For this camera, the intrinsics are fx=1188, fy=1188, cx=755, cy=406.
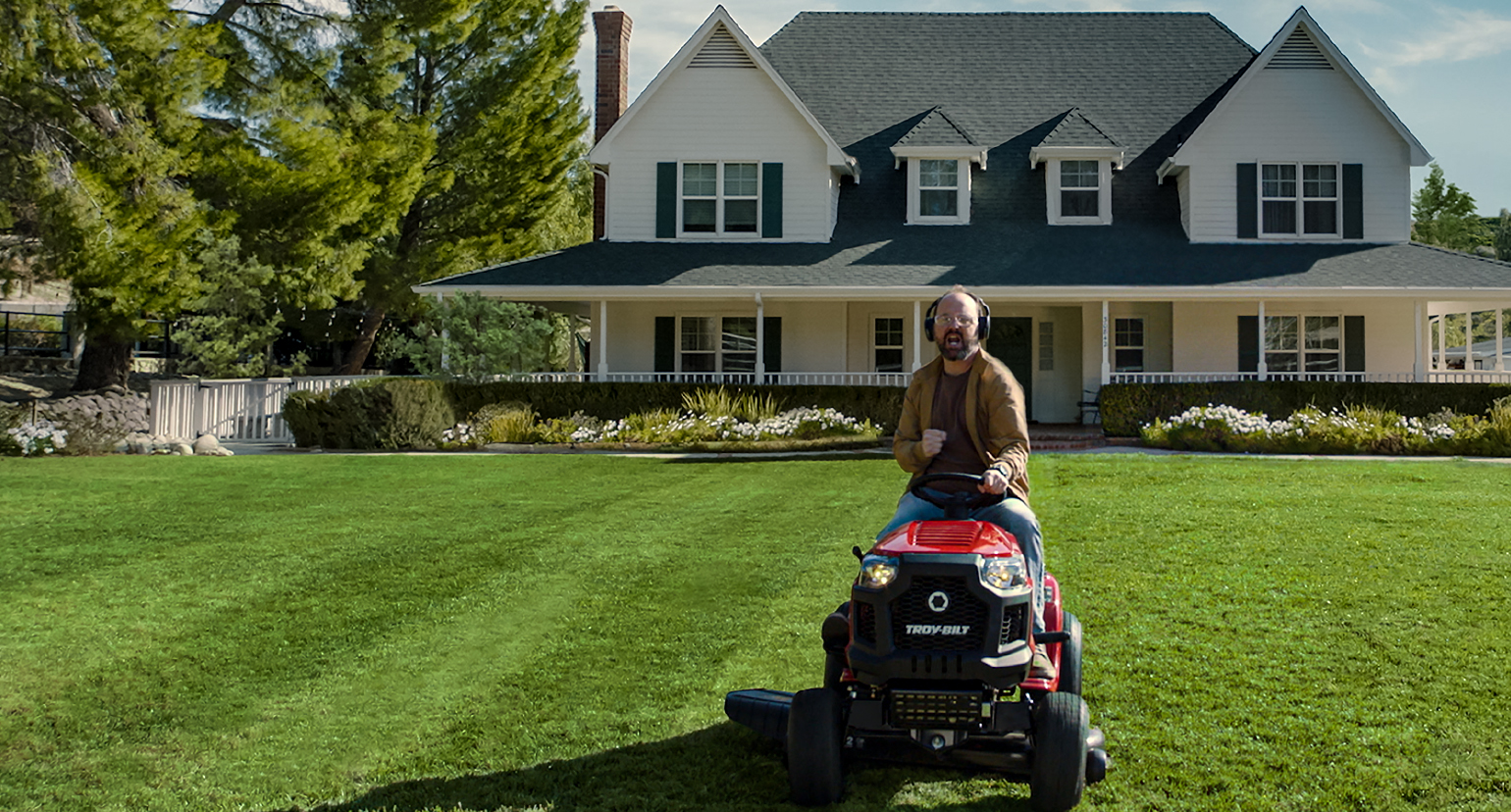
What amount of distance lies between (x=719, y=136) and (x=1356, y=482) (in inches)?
553

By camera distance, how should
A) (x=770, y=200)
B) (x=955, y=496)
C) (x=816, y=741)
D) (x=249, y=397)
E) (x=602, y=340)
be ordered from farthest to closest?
(x=770, y=200) → (x=249, y=397) → (x=602, y=340) → (x=955, y=496) → (x=816, y=741)

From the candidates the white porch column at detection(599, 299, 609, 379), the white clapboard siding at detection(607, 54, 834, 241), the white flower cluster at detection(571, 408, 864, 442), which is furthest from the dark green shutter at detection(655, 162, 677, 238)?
the white flower cluster at detection(571, 408, 864, 442)

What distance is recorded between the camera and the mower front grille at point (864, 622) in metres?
4.23

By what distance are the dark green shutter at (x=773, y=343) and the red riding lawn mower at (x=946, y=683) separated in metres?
19.2

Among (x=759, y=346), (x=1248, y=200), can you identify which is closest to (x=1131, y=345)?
(x=1248, y=200)

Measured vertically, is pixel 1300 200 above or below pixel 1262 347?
above

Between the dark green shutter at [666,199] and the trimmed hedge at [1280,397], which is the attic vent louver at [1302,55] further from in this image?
the dark green shutter at [666,199]

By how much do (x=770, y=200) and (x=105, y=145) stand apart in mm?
12359

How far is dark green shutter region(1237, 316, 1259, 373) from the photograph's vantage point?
23.0 m

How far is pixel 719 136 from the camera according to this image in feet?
77.3

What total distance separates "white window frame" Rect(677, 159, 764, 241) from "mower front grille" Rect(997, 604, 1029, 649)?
20.0 meters

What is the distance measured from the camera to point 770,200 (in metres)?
23.5

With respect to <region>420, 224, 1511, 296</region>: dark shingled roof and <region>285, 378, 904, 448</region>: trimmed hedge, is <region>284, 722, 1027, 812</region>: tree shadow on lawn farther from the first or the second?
<region>420, 224, 1511, 296</region>: dark shingled roof

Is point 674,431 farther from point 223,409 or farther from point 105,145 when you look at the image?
point 105,145
